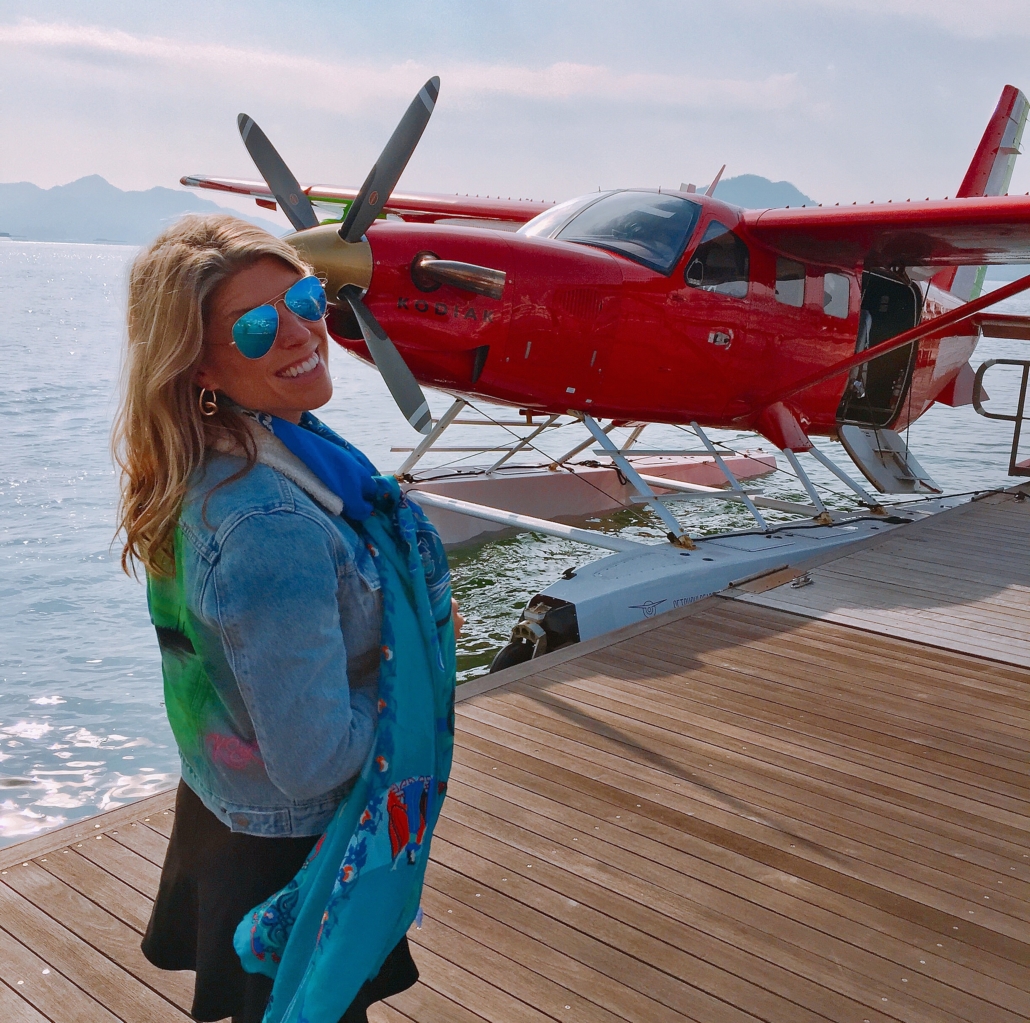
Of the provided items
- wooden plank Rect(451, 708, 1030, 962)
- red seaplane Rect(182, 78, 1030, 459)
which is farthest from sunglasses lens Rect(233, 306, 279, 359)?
red seaplane Rect(182, 78, 1030, 459)

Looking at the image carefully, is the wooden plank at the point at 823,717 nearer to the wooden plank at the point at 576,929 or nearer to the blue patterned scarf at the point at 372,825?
the wooden plank at the point at 576,929

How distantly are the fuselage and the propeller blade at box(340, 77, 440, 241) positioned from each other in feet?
0.74

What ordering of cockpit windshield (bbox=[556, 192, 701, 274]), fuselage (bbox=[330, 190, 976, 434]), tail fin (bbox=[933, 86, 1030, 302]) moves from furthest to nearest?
tail fin (bbox=[933, 86, 1030, 302]) → cockpit windshield (bbox=[556, 192, 701, 274]) → fuselage (bbox=[330, 190, 976, 434])

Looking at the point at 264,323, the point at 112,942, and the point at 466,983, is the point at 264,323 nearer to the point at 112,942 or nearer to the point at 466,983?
the point at 466,983

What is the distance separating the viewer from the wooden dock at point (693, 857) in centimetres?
228

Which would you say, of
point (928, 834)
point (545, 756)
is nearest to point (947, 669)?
point (928, 834)

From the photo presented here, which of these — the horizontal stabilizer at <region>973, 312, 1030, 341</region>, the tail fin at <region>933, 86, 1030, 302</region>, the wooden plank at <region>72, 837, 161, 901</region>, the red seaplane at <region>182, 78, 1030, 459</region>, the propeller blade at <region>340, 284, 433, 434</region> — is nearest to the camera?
the wooden plank at <region>72, 837, 161, 901</region>

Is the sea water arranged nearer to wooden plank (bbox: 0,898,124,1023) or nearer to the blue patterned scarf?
the blue patterned scarf

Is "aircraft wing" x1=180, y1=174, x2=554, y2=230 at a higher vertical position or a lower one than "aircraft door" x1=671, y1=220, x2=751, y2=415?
higher

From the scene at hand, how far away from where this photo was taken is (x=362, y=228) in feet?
17.0

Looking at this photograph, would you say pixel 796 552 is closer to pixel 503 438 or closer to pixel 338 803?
pixel 338 803

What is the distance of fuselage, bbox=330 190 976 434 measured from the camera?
574cm

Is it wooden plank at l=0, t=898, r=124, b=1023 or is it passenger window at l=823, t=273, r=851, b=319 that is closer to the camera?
wooden plank at l=0, t=898, r=124, b=1023

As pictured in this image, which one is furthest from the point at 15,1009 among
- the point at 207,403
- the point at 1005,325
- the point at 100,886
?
the point at 1005,325
